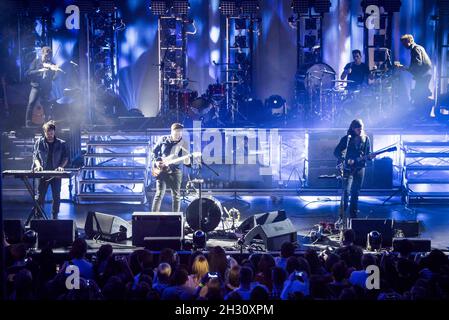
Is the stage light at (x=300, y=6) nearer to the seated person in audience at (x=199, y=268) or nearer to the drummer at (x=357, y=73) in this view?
the drummer at (x=357, y=73)

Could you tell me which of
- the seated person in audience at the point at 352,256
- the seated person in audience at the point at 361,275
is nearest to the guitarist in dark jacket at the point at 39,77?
the seated person in audience at the point at 352,256

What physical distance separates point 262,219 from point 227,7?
9.19 metres

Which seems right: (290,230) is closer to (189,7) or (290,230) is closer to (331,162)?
(331,162)

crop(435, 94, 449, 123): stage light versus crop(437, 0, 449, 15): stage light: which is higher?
crop(437, 0, 449, 15): stage light

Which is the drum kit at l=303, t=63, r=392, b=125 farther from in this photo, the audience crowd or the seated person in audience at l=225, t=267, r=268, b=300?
the seated person in audience at l=225, t=267, r=268, b=300

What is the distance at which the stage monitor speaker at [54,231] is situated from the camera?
34.1 ft

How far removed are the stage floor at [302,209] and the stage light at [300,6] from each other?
6.01 m

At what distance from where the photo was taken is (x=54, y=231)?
10.5 metres

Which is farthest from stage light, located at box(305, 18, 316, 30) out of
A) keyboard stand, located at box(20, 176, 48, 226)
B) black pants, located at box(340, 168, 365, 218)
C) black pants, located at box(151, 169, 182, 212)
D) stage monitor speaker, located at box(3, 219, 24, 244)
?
stage monitor speaker, located at box(3, 219, 24, 244)

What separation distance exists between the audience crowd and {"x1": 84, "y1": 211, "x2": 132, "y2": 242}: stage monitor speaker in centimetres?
270

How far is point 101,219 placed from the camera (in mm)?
11117

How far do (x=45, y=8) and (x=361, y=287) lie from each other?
14486mm

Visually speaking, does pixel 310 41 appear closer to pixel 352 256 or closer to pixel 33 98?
pixel 33 98

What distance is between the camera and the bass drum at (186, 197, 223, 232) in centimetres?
1155
